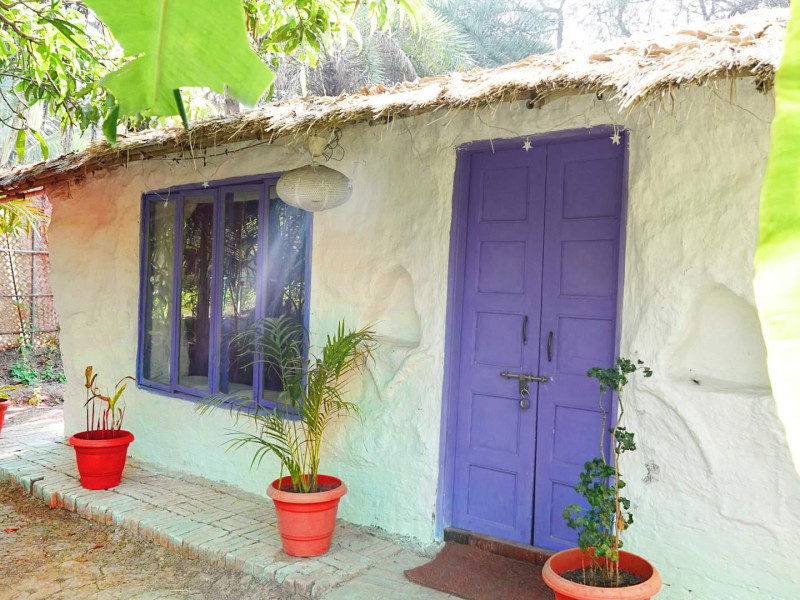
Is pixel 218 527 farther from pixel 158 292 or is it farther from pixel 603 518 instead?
pixel 603 518

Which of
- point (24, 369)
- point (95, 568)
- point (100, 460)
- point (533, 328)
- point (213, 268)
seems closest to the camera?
point (533, 328)

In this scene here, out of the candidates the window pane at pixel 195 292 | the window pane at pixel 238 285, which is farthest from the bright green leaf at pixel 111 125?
the window pane at pixel 195 292

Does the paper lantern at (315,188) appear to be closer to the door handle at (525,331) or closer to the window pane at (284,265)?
the window pane at (284,265)

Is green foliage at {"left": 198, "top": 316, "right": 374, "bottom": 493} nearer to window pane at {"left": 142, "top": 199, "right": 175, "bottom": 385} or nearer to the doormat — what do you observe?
the doormat

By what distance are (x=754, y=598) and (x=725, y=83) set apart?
7.33 feet

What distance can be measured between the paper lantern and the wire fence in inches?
290

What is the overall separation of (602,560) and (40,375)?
9443 millimetres

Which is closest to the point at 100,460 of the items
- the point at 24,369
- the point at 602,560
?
the point at 602,560

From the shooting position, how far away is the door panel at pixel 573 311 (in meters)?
3.82

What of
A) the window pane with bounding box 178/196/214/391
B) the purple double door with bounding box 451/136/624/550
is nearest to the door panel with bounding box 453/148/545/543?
the purple double door with bounding box 451/136/624/550

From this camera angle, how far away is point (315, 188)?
429 centimetres

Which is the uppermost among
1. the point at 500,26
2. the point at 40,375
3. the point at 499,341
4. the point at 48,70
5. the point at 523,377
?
the point at 500,26

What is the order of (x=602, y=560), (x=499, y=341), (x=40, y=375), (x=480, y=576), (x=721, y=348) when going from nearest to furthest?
(x=602, y=560) < (x=721, y=348) < (x=480, y=576) < (x=499, y=341) < (x=40, y=375)

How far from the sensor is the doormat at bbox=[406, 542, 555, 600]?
3641mm
